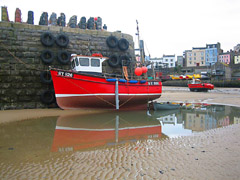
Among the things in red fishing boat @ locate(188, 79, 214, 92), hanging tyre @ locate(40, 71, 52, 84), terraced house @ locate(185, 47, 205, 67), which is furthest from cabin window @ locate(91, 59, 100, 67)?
terraced house @ locate(185, 47, 205, 67)

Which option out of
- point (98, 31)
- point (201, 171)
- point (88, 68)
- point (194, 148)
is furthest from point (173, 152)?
point (98, 31)

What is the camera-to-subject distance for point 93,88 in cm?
1059

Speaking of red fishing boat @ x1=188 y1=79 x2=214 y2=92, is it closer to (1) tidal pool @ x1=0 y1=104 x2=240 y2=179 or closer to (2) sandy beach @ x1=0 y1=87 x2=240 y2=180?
(1) tidal pool @ x1=0 y1=104 x2=240 y2=179

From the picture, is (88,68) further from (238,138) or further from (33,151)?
(238,138)

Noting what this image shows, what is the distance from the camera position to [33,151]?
184 inches

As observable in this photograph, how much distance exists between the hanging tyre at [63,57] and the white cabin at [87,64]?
917 mm

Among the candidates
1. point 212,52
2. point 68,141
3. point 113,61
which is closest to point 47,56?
point 113,61

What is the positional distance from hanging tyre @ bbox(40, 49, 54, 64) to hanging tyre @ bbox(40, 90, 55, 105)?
1.74 meters

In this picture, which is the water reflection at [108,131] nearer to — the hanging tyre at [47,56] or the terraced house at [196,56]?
the hanging tyre at [47,56]

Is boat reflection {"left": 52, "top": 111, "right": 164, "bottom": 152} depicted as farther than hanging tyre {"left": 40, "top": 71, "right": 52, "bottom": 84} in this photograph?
No

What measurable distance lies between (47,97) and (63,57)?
2.59 meters

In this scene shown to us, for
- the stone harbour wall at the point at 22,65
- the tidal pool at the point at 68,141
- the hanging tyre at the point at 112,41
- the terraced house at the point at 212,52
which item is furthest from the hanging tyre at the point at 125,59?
the terraced house at the point at 212,52

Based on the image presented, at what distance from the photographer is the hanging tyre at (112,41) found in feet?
45.7

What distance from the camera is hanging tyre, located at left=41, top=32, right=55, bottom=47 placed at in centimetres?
1192
